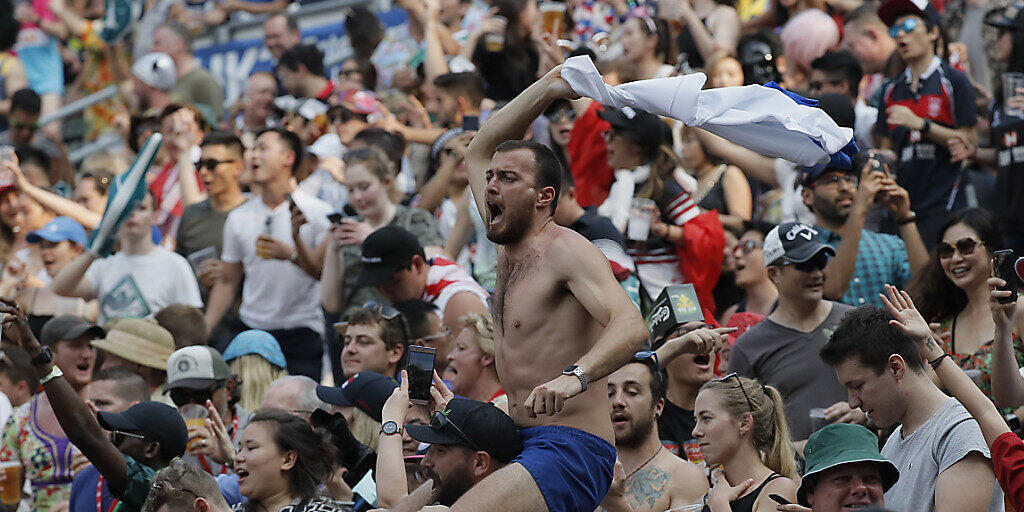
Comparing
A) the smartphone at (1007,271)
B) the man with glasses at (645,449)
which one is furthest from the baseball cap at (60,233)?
the smartphone at (1007,271)

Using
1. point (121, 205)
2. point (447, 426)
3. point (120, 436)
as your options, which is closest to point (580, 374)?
point (447, 426)

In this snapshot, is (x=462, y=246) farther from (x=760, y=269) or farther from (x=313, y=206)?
(x=760, y=269)

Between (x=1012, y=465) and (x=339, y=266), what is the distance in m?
5.07

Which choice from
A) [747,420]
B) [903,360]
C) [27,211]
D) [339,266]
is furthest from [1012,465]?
[27,211]

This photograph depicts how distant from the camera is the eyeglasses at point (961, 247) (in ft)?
21.9

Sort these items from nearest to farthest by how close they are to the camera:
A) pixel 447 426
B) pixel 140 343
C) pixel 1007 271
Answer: pixel 1007 271 < pixel 447 426 < pixel 140 343

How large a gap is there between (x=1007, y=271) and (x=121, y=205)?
20.5 feet

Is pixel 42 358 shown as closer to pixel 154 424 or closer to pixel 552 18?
pixel 154 424

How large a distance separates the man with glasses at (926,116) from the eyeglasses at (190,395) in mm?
4527

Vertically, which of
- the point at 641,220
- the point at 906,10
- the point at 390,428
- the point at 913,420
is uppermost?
the point at 913,420

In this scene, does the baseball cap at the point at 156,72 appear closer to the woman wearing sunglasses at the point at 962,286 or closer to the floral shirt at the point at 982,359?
the woman wearing sunglasses at the point at 962,286

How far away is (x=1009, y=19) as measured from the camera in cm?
995

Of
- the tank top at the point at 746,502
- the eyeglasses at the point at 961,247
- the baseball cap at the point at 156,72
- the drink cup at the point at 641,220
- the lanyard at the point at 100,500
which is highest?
the eyeglasses at the point at 961,247

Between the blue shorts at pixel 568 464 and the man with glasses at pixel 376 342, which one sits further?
the man with glasses at pixel 376 342
